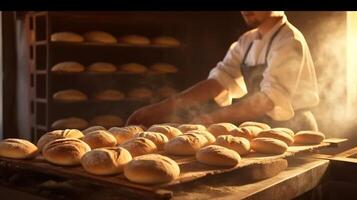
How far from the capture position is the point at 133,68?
466 cm

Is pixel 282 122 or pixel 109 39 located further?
pixel 109 39

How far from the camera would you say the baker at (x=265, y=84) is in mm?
2904

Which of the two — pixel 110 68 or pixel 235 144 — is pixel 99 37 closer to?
pixel 110 68

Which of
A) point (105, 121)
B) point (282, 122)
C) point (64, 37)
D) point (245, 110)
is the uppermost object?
point (64, 37)

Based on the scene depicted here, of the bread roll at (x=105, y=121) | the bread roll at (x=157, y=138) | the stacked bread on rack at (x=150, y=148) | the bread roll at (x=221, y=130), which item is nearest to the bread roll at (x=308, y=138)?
the stacked bread on rack at (x=150, y=148)

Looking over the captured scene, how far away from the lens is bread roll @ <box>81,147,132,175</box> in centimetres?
152

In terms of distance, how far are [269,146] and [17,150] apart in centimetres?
109

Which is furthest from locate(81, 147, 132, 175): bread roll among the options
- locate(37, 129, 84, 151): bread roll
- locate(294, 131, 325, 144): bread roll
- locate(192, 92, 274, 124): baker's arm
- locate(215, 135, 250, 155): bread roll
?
locate(192, 92, 274, 124): baker's arm

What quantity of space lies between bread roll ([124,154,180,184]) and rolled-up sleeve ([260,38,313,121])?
61.3 inches

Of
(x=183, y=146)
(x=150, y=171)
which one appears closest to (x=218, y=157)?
(x=183, y=146)

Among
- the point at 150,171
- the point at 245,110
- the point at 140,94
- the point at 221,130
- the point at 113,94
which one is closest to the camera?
the point at 150,171

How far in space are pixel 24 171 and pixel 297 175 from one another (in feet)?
3.81

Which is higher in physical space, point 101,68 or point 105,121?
point 101,68

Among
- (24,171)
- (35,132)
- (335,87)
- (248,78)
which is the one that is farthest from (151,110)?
(35,132)
